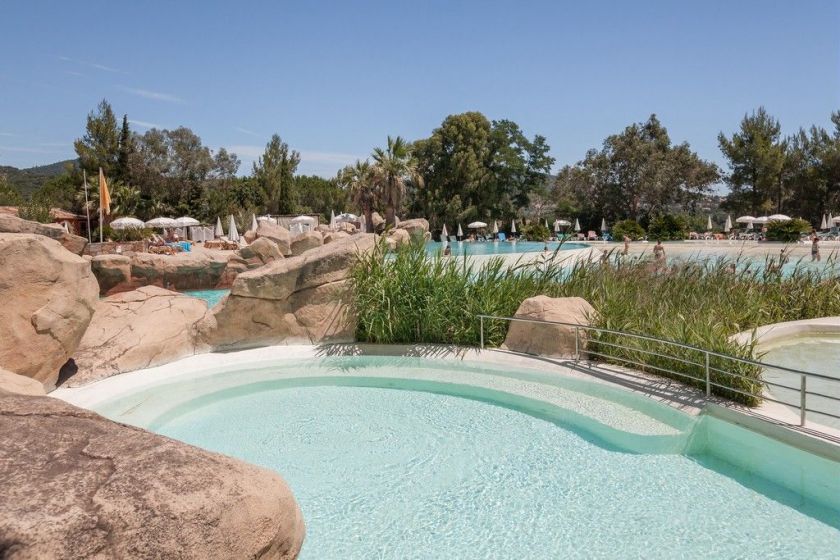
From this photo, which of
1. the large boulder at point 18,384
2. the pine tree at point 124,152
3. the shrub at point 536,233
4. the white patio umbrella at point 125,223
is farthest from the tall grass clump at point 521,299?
the pine tree at point 124,152

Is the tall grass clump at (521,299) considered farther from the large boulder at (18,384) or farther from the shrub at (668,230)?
the shrub at (668,230)

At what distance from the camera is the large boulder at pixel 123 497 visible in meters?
1.76

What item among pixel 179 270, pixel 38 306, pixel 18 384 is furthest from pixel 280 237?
pixel 18 384

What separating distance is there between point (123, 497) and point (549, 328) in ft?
20.8

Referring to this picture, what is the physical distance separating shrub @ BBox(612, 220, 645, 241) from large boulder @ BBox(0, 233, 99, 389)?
3111cm

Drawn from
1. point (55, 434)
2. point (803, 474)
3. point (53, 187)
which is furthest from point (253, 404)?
point (53, 187)

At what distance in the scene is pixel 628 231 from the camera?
112 ft

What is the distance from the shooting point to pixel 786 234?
2764 centimetres

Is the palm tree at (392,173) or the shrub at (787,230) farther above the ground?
the palm tree at (392,173)

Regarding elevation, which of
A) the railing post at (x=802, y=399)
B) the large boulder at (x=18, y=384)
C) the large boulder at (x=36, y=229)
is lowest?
the railing post at (x=802, y=399)

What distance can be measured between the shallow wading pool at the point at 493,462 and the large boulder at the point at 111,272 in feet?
22.2

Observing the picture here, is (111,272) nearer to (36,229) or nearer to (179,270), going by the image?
(36,229)

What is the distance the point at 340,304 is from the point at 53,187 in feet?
133

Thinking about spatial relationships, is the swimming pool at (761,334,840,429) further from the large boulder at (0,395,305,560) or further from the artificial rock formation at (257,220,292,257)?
the artificial rock formation at (257,220,292,257)
